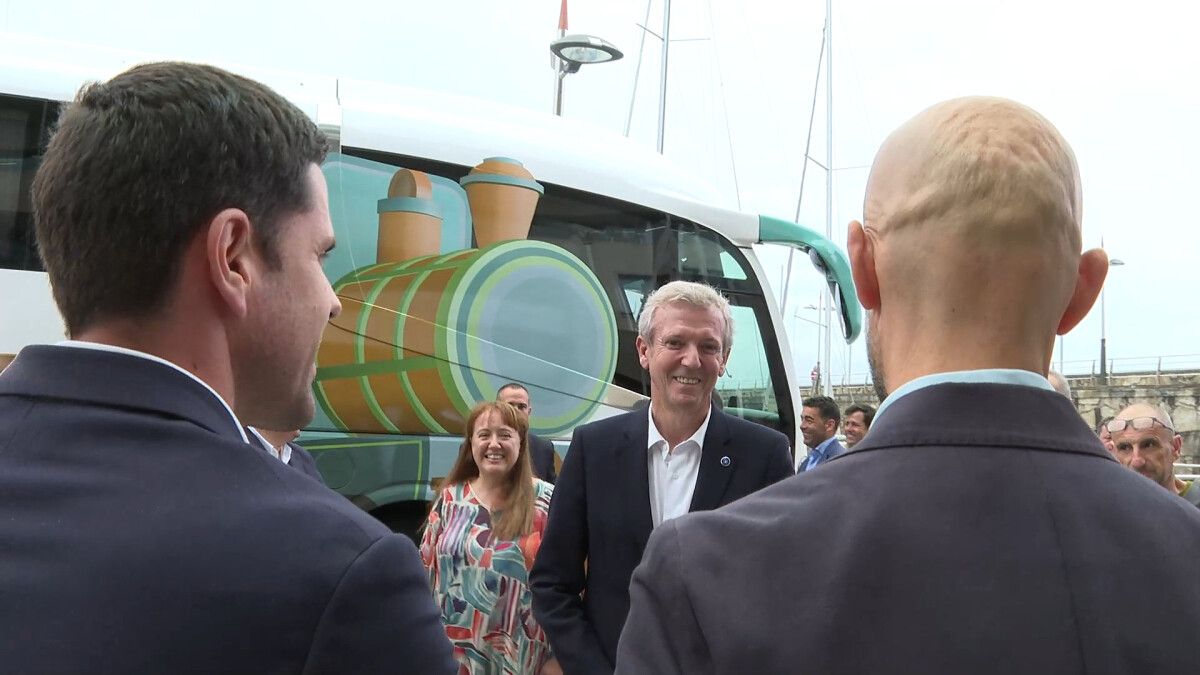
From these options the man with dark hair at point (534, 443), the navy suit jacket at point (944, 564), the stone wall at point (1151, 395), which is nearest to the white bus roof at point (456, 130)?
the man with dark hair at point (534, 443)

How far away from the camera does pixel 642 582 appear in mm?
1198

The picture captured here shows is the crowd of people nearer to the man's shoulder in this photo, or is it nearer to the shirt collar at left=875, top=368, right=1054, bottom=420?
the shirt collar at left=875, top=368, right=1054, bottom=420

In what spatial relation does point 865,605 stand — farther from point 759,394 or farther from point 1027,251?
point 759,394

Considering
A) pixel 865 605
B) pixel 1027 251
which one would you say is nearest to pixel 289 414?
pixel 865 605

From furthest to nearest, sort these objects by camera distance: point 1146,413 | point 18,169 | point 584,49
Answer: point 584,49
point 18,169
point 1146,413

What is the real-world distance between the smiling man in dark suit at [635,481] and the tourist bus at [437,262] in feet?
10.6

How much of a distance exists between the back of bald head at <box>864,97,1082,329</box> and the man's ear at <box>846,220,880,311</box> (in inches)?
1.3

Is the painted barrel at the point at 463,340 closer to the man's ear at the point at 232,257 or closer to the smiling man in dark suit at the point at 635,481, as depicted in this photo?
the smiling man in dark suit at the point at 635,481

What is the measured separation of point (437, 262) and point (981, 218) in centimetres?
570

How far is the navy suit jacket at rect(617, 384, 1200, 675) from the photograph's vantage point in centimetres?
108

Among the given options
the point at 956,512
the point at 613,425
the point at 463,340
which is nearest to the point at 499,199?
the point at 463,340

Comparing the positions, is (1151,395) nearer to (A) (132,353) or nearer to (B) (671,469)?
(B) (671,469)

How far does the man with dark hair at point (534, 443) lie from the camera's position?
586cm

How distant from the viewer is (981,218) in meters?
1.22
